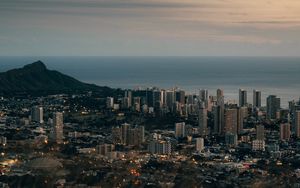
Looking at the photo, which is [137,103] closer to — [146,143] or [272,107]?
[272,107]

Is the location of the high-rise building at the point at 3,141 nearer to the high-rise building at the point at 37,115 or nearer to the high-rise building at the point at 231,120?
the high-rise building at the point at 37,115

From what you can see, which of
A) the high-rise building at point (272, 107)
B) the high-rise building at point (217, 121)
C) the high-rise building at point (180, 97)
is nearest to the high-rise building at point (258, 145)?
the high-rise building at point (217, 121)

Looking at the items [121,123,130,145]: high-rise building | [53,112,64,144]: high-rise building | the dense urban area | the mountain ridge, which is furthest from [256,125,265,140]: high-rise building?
the mountain ridge

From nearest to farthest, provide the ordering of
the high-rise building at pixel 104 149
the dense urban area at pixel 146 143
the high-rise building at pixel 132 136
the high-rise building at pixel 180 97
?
the dense urban area at pixel 146 143
the high-rise building at pixel 104 149
the high-rise building at pixel 132 136
the high-rise building at pixel 180 97

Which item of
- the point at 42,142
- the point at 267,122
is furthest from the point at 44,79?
the point at 42,142

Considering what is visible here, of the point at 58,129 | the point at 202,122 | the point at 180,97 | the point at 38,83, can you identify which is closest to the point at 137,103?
the point at 180,97

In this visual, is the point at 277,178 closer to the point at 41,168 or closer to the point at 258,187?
the point at 258,187

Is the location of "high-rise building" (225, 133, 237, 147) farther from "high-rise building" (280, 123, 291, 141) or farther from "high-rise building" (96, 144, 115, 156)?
"high-rise building" (96, 144, 115, 156)
